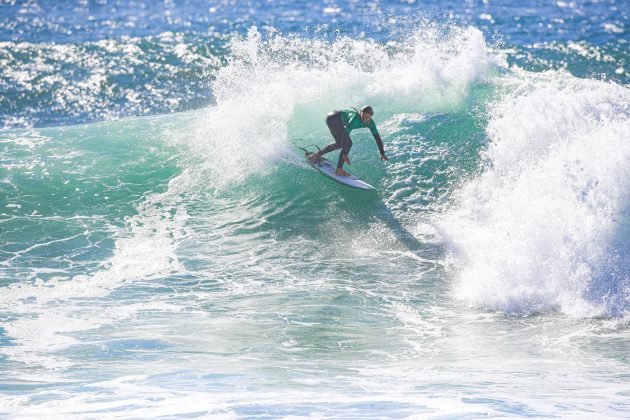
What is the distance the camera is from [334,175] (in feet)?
48.4

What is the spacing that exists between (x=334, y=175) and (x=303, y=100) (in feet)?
12.1

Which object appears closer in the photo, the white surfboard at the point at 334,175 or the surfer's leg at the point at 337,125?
the surfer's leg at the point at 337,125

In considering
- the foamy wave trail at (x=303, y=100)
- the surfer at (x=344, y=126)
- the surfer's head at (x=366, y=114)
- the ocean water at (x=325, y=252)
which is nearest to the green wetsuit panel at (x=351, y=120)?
the surfer at (x=344, y=126)

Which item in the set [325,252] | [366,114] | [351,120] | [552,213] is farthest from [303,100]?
[552,213]

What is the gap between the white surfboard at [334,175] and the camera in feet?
47.9

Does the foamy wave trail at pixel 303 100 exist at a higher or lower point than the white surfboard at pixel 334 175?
higher

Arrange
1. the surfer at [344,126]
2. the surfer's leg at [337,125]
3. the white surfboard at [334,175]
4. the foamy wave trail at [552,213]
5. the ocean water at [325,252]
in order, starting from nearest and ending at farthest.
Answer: the ocean water at [325,252] < the foamy wave trail at [552,213] < the surfer at [344,126] < the surfer's leg at [337,125] < the white surfboard at [334,175]

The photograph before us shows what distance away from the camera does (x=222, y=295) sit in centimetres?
1182

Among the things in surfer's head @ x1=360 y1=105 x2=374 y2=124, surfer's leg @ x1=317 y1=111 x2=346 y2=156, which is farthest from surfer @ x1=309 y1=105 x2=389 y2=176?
surfer's head @ x1=360 y1=105 x2=374 y2=124

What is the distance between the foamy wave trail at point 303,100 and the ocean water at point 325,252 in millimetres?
53

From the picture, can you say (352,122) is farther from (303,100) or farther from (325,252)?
(303,100)

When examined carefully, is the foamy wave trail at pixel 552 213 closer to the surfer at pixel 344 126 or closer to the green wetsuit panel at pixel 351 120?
the surfer at pixel 344 126

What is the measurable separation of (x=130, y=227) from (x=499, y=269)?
6838 millimetres

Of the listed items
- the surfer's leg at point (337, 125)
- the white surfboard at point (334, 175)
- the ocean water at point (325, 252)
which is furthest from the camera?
the white surfboard at point (334, 175)
